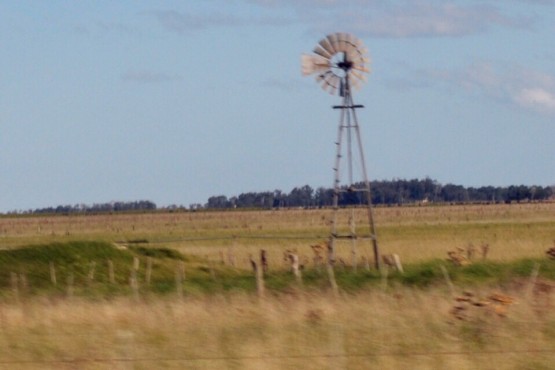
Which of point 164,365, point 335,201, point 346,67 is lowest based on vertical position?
point 164,365

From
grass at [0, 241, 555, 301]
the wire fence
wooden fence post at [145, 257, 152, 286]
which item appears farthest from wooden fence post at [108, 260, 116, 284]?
the wire fence

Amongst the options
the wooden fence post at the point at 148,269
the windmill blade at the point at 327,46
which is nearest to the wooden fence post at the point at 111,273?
the wooden fence post at the point at 148,269

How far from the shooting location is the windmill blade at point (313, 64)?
28969 millimetres

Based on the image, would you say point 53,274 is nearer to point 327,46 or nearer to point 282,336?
point 327,46

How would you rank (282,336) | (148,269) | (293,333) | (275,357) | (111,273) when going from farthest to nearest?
1. (148,269)
2. (111,273)
3. (293,333)
4. (282,336)
5. (275,357)

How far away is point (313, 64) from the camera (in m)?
29.2

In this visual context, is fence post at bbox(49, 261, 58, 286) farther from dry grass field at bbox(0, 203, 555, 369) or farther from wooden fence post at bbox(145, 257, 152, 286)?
dry grass field at bbox(0, 203, 555, 369)

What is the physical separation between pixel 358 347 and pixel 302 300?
3.92 meters

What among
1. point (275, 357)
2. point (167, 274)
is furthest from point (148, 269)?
point (275, 357)

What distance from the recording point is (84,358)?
1083 centimetres

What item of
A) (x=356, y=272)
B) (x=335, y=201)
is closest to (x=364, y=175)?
(x=335, y=201)

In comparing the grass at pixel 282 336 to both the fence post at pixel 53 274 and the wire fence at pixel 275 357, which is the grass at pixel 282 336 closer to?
the wire fence at pixel 275 357

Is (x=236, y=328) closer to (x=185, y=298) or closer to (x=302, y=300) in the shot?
(x=302, y=300)

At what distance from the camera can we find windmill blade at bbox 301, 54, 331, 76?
28969 millimetres
